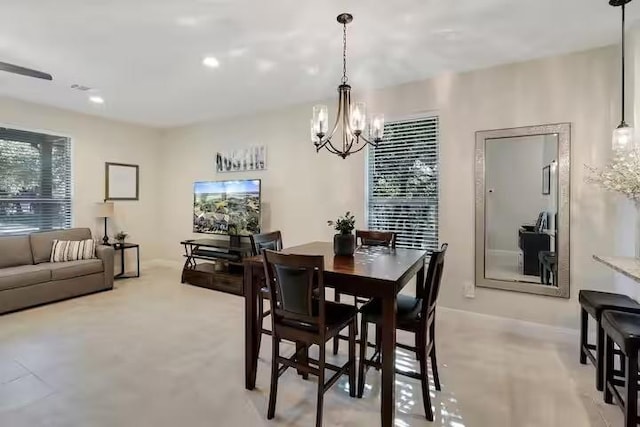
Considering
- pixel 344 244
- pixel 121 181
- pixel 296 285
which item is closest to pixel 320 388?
pixel 296 285

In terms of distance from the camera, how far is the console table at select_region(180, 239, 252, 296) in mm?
4746

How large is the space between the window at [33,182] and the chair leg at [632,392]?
6546 millimetres

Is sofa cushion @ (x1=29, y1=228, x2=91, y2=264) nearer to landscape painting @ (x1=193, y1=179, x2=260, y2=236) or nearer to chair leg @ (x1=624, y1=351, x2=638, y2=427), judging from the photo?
landscape painting @ (x1=193, y1=179, x2=260, y2=236)

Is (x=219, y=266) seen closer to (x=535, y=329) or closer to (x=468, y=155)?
(x=468, y=155)

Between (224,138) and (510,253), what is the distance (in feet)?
14.8

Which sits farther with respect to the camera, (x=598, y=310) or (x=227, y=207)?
(x=227, y=207)

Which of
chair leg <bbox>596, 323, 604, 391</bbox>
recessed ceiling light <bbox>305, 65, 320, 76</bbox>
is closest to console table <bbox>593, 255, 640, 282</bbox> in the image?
chair leg <bbox>596, 323, 604, 391</bbox>

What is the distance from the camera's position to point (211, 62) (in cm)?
341

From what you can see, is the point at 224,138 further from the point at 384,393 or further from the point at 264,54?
the point at 384,393

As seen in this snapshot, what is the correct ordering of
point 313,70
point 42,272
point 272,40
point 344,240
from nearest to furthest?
point 344,240 < point 272,40 < point 313,70 < point 42,272

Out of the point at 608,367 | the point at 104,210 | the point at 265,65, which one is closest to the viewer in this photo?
the point at 608,367

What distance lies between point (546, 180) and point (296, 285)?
2.90m

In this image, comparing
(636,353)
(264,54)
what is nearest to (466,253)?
(636,353)

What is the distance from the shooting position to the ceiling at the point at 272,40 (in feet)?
8.07
